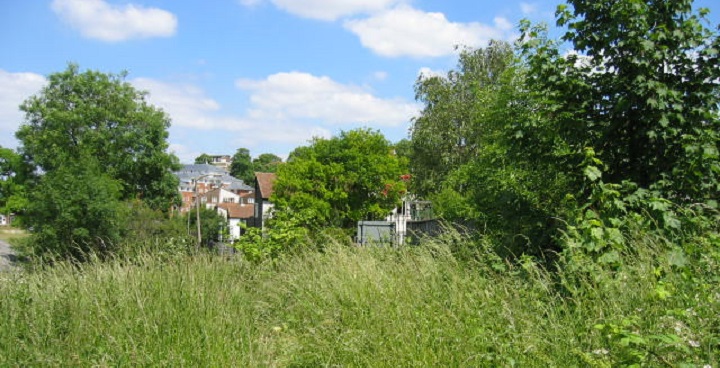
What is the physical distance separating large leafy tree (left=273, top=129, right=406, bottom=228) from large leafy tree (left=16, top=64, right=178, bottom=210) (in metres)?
9.99

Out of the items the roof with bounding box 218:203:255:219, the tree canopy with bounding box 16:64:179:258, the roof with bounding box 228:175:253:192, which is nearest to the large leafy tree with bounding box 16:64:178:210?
the tree canopy with bounding box 16:64:179:258

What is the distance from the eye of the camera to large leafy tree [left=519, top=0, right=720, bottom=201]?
4270mm

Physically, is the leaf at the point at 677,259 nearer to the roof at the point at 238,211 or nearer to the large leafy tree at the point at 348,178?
the large leafy tree at the point at 348,178

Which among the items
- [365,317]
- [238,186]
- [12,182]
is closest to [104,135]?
[12,182]

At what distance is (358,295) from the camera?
181 inches

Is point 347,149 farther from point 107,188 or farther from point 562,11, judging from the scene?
point 562,11

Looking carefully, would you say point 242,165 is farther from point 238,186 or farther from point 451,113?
point 451,113

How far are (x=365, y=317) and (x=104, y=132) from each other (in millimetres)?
37016

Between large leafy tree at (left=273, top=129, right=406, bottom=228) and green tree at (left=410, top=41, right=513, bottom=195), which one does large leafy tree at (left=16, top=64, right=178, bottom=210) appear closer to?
large leafy tree at (left=273, top=129, right=406, bottom=228)

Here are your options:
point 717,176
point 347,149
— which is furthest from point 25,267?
point 347,149

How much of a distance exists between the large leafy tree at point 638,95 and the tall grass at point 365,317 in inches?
38.2

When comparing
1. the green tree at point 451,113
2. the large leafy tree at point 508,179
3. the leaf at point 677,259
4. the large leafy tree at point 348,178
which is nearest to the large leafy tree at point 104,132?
the large leafy tree at point 348,178

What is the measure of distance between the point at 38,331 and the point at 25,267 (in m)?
2.33

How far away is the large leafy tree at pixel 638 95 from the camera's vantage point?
4.27 metres
